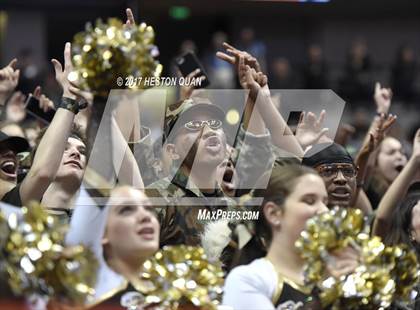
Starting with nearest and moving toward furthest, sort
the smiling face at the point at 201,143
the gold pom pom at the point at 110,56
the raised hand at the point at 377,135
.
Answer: the gold pom pom at the point at 110,56, the smiling face at the point at 201,143, the raised hand at the point at 377,135

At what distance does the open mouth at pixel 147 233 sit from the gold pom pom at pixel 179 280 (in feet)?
0.38

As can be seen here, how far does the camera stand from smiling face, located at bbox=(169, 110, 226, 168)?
5.16m

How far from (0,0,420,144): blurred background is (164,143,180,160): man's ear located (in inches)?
238

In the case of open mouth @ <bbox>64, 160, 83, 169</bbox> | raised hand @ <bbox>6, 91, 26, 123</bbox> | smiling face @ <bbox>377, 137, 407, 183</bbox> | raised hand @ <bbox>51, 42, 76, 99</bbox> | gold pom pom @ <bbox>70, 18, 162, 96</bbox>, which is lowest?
raised hand @ <bbox>6, 91, 26, 123</bbox>

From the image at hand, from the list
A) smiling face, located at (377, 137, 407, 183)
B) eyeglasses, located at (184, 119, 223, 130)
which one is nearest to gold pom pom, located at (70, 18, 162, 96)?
eyeglasses, located at (184, 119, 223, 130)

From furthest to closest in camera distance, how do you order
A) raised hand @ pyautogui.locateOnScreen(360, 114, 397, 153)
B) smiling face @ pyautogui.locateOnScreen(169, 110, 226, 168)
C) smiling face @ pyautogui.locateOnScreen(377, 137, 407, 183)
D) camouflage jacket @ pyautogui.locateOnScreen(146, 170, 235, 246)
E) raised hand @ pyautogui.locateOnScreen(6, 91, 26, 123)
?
1. raised hand @ pyautogui.locateOnScreen(6, 91, 26, 123)
2. smiling face @ pyautogui.locateOnScreen(377, 137, 407, 183)
3. raised hand @ pyautogui.locateOnScreen(360, 114, 397, 153)
4. smiling face @ pyautogui.locateOnScreen(169, 110, 226, 168)
5. camouflage jacket @ pyautogui.locateOnScreen(146, 170, 235, 246)

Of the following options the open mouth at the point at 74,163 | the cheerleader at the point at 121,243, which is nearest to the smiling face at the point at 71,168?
the open mouth at the point at 74,163

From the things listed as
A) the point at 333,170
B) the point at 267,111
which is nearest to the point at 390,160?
the point at 333,170

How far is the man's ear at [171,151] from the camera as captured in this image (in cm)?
526

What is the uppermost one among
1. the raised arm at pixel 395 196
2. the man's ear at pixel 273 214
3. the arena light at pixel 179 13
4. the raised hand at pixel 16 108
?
the man's ear at pixel 273 214

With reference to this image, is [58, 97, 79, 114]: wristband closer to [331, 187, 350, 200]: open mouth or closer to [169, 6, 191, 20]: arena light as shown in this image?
[331, 187, 350, 200]: open mouth

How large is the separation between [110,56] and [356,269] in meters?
1.18

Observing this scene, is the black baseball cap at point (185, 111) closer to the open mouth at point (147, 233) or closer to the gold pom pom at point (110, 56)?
the gold pom pom at point (110, 56)

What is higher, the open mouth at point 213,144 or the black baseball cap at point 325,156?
the open mouth at point 213,144
